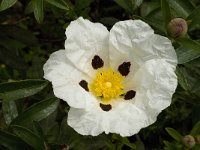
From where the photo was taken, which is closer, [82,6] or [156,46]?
[156,46]

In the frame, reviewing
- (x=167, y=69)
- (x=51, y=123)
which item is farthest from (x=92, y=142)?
(x=167, y=69)

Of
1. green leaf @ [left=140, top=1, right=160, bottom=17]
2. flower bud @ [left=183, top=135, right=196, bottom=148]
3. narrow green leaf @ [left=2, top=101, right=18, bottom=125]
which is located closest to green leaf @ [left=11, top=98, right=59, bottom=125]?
narrow green leaf @ [left=2, top=101, right=18, bottom=125]

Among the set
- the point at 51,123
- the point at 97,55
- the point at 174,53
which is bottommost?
the point at 51,123

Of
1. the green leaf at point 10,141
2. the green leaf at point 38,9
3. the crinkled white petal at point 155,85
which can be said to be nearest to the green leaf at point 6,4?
the green leaf at point 38,9

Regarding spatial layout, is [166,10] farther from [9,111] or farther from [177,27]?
[9,111]

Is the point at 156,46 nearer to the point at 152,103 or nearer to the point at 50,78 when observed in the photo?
the point at 152,103

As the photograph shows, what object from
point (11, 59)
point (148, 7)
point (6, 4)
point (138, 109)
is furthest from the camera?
point (11, 59)

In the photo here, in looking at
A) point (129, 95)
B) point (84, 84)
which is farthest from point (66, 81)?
point (129, 95)
